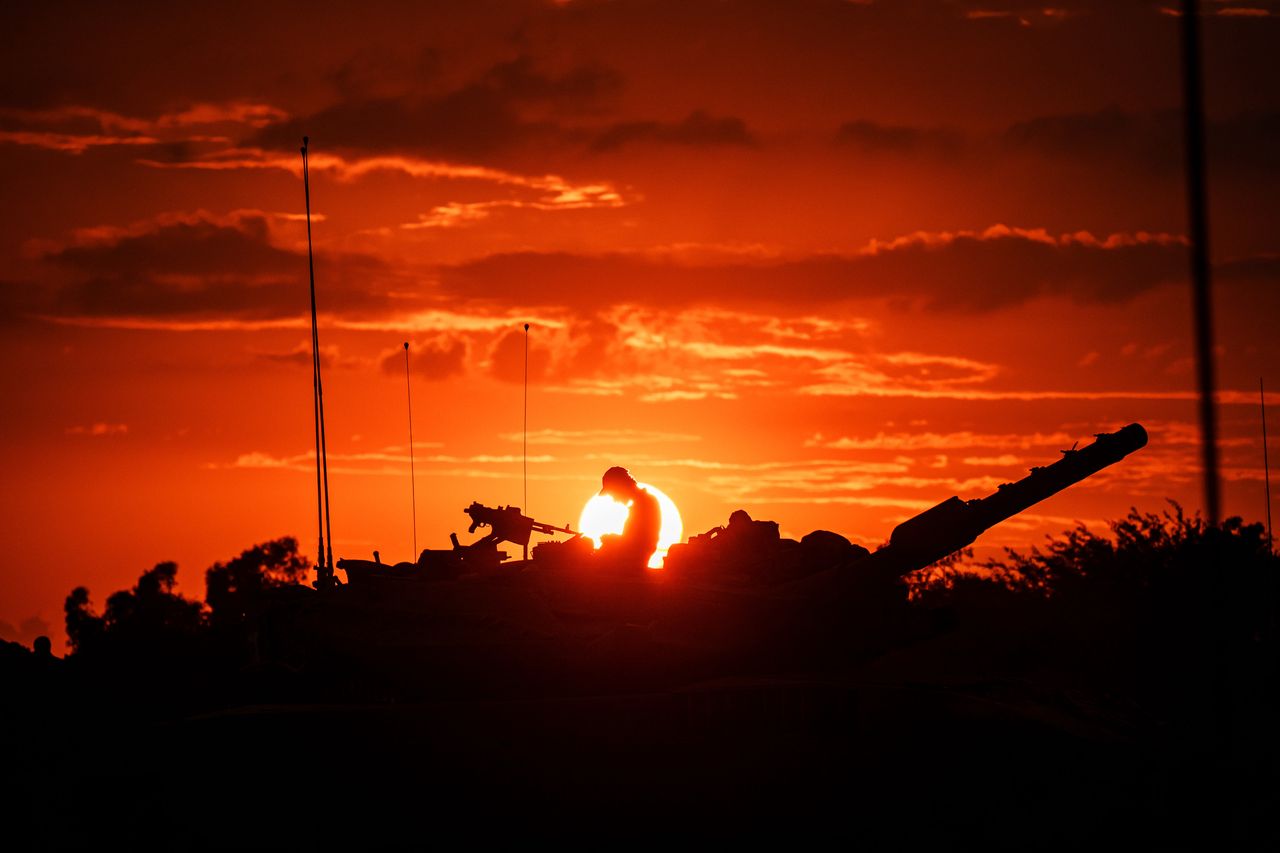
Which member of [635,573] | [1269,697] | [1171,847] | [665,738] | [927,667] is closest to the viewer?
[1171,847]

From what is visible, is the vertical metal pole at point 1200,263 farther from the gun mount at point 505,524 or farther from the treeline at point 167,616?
the treeline at point 167,616

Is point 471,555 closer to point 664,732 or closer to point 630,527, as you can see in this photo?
point 630,527

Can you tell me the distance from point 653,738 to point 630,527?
4.04 m

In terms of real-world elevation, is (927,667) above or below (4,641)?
below

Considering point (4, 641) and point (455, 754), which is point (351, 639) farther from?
point (4, 641)

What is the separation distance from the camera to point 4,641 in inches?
827

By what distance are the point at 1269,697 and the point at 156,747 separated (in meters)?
21.7

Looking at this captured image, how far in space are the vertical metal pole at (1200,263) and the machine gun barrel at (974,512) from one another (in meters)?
7.98

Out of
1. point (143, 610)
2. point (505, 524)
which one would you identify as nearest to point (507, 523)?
point (505, 524)

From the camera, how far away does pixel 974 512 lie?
18.4 metres

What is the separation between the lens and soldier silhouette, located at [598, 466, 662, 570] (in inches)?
774

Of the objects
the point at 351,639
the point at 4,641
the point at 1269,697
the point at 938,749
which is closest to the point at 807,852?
Result: the point at 938,749

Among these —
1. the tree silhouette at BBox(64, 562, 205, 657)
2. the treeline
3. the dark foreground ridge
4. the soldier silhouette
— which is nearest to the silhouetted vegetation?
the dark foreground ridge

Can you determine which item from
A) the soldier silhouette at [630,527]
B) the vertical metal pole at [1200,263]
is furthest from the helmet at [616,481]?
the vertical metal pole at [1200,263]
